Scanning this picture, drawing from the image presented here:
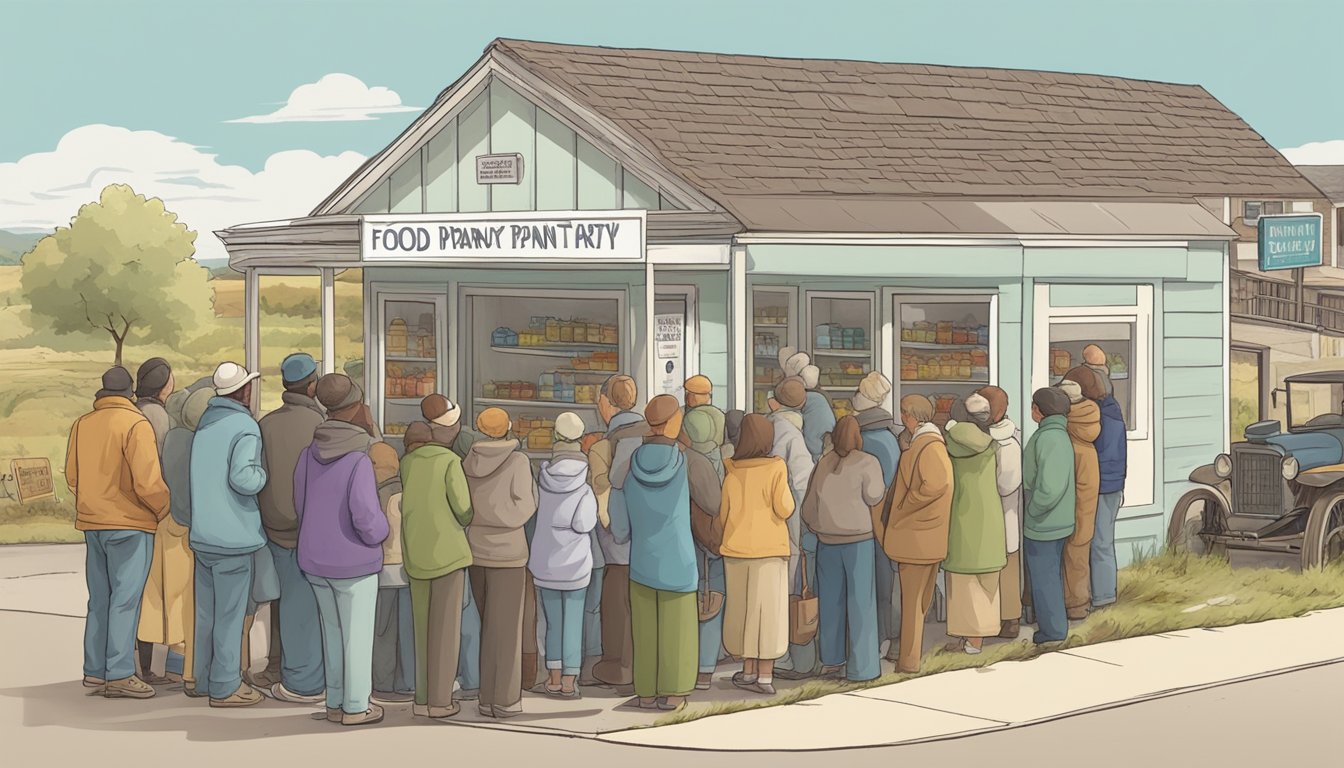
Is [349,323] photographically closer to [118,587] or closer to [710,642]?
[118,587]

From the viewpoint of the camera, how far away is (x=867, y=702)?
1215cm

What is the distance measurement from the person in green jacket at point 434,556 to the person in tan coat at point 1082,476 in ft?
16.6

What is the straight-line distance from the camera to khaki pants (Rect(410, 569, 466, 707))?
11.6 meters

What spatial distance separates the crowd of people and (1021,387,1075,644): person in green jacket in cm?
37

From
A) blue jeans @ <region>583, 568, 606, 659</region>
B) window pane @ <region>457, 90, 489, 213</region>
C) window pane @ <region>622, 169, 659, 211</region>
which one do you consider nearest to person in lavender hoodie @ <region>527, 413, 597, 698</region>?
blue jeans @ <region>583, 568, 606, 659</region>

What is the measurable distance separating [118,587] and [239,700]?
1.13 metres

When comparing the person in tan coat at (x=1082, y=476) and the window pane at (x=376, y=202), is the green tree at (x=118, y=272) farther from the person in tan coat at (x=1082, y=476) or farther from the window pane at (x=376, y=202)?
the person in tan coat at (x=1082, y=476)

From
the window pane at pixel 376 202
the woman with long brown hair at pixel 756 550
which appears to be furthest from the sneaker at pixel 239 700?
the window pane at pixel 376 202

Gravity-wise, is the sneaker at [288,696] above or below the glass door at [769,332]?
below

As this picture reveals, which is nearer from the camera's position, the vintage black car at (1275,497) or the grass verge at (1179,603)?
the grass verge at (1179,603)

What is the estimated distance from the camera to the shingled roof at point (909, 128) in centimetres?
1716

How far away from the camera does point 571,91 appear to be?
56.4ft

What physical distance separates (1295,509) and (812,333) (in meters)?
4.49

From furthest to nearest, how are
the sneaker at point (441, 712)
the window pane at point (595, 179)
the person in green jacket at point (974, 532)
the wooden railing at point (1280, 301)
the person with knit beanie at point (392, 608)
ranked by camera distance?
the wooden railing at point (1280, 301)
the window pane at point (595, 179)
the person in green jacket at point (974, 532)
the person with knit beanie at point (392, 608)
the sneaker at point (441, 712)
